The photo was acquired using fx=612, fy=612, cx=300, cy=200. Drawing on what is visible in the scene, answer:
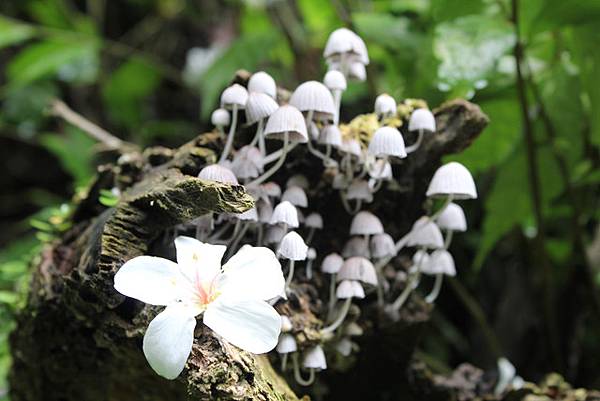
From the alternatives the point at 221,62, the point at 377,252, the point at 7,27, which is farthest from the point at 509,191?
the point at 7,27

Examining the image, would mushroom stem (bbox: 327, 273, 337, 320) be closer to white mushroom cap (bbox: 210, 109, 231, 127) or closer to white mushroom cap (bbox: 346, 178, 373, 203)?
white mushroom cap (bbox: 346, 178, 373, 203)

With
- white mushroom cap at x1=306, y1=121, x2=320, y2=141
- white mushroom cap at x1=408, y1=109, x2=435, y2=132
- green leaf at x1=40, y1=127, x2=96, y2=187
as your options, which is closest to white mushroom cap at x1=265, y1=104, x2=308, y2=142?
white mushroom cap at x1=306, y1=121, x2=320, y2=141

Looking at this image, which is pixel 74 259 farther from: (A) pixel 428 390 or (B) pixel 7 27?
(B) pixel 7 27

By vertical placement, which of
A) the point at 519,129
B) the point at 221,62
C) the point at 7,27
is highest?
the point at 7,27

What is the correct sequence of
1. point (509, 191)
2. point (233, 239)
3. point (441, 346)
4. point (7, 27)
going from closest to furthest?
point (233, 239)
point (509, 191)
point (441, 346)
point (7, 27)

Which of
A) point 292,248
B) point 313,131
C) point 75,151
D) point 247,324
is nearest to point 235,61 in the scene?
point 313,131

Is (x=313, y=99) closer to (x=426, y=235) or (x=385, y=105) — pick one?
(x=385, y=105)

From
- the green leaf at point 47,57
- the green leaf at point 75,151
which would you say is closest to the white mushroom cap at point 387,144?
the green leaf at point 47,57
